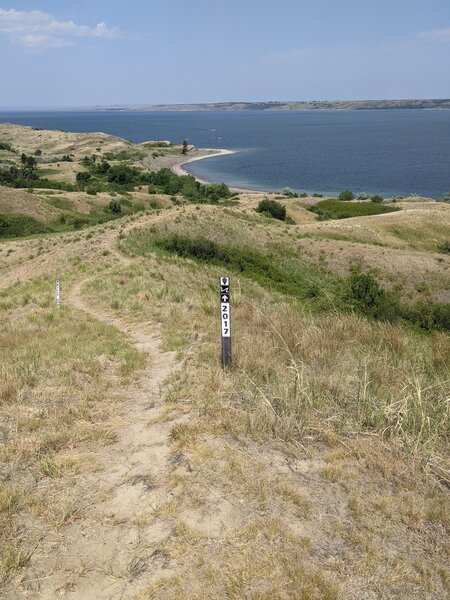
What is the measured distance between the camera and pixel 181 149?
156500mm

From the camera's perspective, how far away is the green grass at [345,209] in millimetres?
60719

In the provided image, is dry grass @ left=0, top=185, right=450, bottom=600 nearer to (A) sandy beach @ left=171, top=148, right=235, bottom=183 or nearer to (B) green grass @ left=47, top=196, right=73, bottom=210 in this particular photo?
Result: (B) green grass @ left=47, top=196, right=73, bottom=210

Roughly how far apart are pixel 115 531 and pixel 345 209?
2482 inches

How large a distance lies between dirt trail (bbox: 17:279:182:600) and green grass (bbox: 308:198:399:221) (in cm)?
5547

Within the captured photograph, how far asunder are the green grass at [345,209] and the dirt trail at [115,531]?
5547 cm

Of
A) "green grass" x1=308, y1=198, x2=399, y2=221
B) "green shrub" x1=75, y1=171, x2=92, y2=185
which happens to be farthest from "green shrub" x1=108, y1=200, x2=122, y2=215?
"green shrub" x1=75, y1=171, x2=92, y2=185

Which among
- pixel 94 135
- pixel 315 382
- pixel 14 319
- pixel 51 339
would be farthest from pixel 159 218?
pixel 94 135

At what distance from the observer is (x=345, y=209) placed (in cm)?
6438

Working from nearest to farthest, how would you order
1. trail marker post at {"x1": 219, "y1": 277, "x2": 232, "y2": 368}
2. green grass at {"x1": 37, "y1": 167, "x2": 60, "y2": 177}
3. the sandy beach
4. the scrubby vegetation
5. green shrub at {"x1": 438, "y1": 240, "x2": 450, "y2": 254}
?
trail marker post at {"x1": 219, "y1": 277, "x2": 232, "y2": 368}, the scrubby vegetation, green shrub at {"x1": 438, "y1": 240, "x2": 450, "y2": 254}, green grass at {"x1": 37, "y1": 167, "x2": 60, "y2": 177}, the sandy beach

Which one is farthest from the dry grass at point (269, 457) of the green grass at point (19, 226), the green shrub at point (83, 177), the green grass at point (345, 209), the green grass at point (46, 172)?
the green grass at point (46, 172)

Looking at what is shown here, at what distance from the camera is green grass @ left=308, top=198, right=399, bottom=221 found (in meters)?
60.7

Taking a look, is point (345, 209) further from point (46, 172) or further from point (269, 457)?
point (269, 457)

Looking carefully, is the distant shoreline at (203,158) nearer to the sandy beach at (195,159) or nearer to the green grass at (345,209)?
the sandy beach at (195,159)

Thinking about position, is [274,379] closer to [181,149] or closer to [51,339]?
[51,339]
